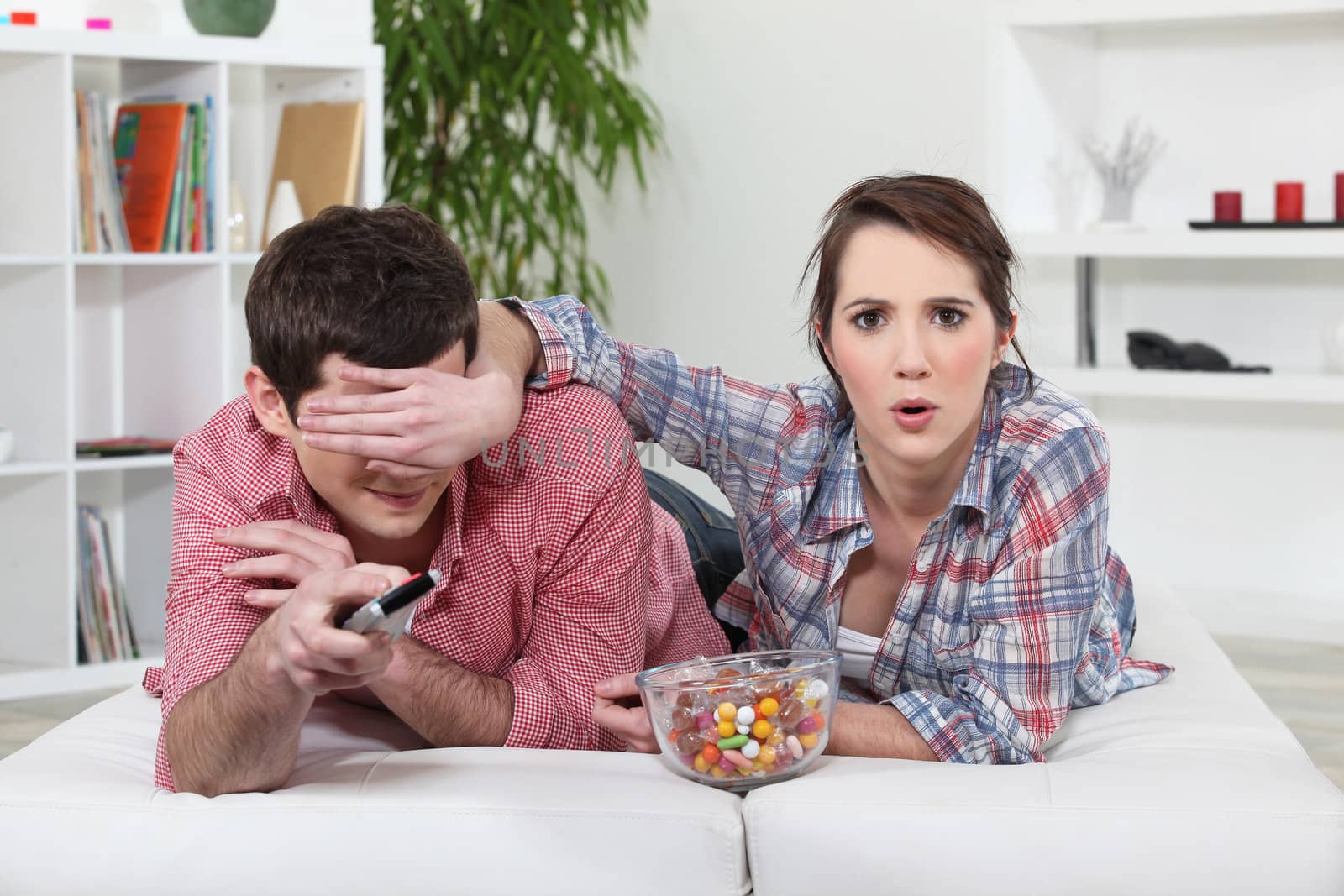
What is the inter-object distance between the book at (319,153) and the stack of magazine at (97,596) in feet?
2.37

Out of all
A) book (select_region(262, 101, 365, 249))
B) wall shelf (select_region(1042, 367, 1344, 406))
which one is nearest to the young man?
book (select_region(262, 101, 365, 249))

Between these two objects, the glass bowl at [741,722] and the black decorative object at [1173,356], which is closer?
the glass bowl at [741,722]

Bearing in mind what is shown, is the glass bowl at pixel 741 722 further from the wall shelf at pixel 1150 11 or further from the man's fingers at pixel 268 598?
the wall shelf at pixel 1150 11

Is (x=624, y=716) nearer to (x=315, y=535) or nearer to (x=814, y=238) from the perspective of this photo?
(x=315, y=535)

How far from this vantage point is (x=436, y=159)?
4.18 meters

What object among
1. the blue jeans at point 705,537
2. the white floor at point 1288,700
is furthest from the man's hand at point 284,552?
the white floor at point 1288,700

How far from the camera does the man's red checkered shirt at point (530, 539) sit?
1541mm

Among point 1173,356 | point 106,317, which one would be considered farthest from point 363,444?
point 1173,356

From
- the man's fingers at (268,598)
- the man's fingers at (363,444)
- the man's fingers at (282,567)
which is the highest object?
the man's fingers at (363,444)

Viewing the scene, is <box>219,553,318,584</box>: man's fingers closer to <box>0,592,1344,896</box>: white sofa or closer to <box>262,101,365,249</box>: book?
<box>0,592,1344,896</box>: white sofa

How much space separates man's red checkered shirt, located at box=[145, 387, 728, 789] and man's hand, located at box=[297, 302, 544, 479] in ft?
0.36

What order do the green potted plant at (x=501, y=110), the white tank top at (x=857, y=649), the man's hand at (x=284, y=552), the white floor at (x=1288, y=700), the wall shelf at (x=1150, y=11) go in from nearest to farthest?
the man's hand at (x=284, y=552) < the white tank top at (x=857, y=649) < the white floor at (x=1288, y=700) < the wall shelf at (x=1150, y=11) < the green potted plant at (x=501, y=110)

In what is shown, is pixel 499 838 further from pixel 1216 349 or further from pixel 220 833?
pixel 1216 349

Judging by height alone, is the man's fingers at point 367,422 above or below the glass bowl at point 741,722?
above
